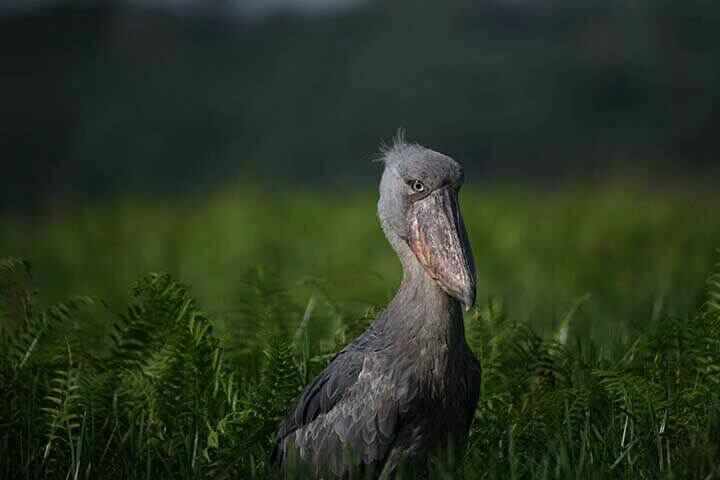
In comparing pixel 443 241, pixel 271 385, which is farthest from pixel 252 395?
pixel 443 241

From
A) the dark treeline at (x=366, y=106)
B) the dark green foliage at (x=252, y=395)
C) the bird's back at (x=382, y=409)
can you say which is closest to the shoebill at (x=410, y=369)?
the bird's back at (x=382, y=409)

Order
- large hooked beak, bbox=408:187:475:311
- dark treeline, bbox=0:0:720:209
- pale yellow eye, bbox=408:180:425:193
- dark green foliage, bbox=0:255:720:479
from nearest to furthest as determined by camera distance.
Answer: large hooked beak, bbox=408:187:475:311 → pale yellow eye, bbox=408:180:425:193 → dark green foliage, bbox=0:255:720:479 → dark treeline, bbox=0:0:720:209

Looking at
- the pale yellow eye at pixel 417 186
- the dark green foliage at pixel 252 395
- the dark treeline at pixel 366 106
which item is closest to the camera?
the pale yellow eye at pixel 417 186

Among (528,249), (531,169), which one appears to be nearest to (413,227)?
(528,249)

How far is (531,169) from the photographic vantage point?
17469mm

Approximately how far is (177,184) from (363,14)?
4.79m

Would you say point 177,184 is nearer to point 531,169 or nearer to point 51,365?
point 531,169

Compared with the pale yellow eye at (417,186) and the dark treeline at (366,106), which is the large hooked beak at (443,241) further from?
the dark treeline at (366,106)

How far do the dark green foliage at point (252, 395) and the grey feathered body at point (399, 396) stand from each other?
179 millimetres

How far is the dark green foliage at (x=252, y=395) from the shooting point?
582 centimetres

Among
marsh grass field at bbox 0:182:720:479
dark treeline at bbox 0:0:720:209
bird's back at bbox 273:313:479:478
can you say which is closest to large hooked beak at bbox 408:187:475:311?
bird's back at bbox 273:313:479:478

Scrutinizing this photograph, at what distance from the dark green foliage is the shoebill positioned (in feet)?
0.66

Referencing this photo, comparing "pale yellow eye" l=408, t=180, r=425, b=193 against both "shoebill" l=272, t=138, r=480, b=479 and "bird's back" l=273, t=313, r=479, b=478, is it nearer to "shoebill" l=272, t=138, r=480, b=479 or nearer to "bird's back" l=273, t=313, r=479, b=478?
"shoebill" l=272, t=138, r=480, b=479

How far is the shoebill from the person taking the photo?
5.61 metres
